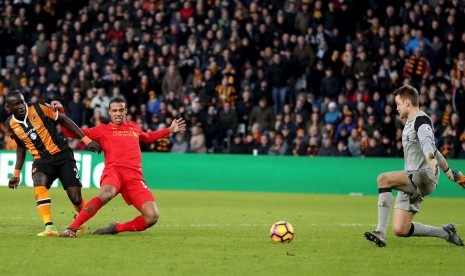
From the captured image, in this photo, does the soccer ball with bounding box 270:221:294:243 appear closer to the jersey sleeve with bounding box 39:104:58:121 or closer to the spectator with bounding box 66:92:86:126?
the jersey sleeve with bounding box 39:104:58:121

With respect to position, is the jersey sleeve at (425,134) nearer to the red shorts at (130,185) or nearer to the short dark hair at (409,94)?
the short dark hair at (409,94)

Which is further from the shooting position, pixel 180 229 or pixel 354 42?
pixel 354 42

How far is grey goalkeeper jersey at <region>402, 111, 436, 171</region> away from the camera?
10.8 metres

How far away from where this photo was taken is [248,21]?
28.6 meters

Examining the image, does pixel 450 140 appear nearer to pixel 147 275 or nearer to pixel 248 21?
pixel 248 21

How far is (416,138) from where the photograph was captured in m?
11.1

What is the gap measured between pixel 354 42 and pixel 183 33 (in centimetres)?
527

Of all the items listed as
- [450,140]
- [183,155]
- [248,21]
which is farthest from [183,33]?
[450,140]

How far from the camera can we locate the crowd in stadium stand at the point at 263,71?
25969mm

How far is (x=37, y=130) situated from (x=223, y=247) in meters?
3.05

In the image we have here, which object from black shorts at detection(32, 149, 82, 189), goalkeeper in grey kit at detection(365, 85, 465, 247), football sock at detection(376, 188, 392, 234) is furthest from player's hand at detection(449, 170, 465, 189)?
black shorts at detection(32, 149, 82, 189)

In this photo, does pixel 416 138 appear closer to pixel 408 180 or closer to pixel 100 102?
pixel 408 180

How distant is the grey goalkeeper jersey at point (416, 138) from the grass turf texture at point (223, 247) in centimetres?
99

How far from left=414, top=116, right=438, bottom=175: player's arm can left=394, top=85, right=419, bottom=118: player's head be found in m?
0.20
